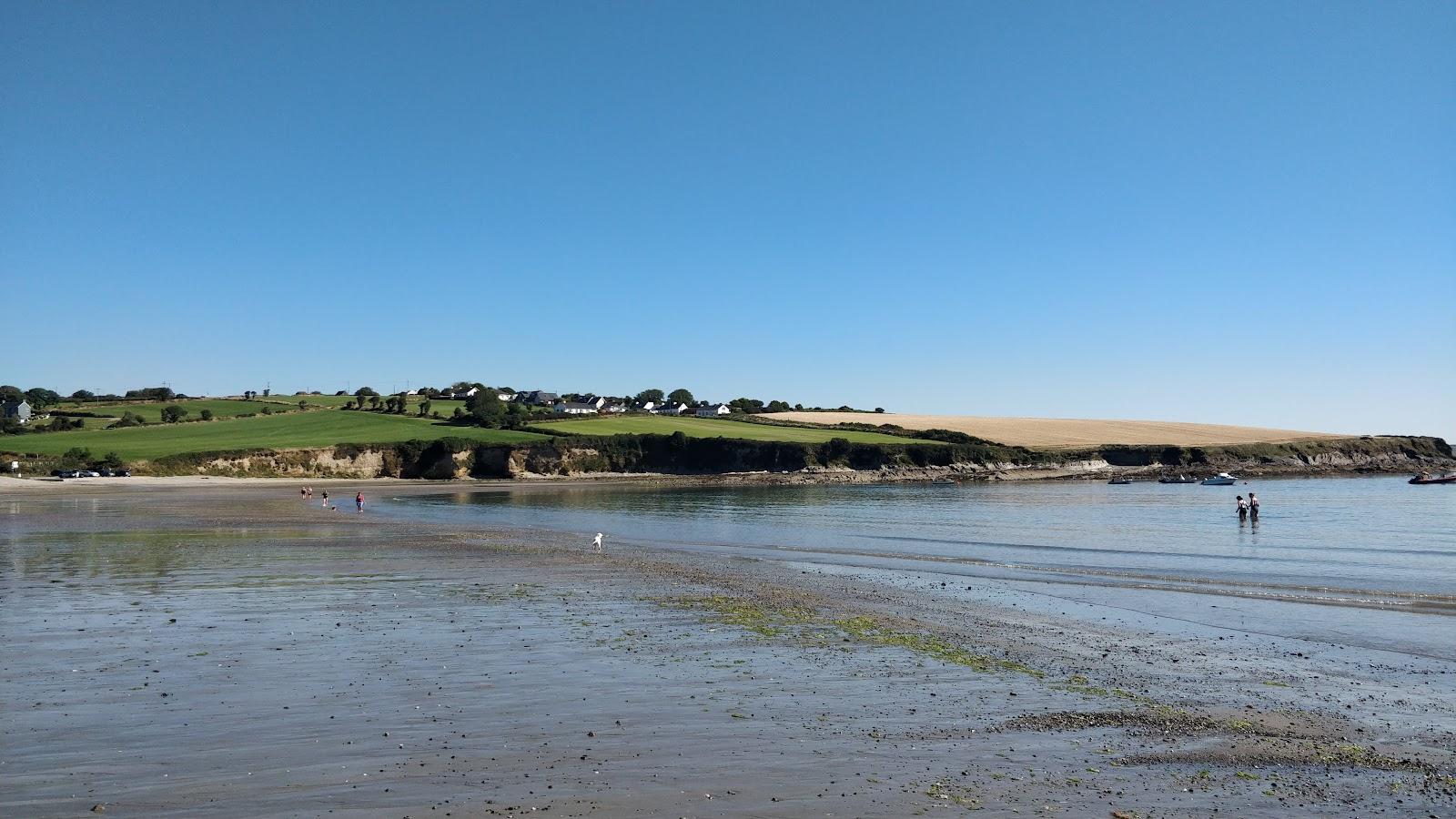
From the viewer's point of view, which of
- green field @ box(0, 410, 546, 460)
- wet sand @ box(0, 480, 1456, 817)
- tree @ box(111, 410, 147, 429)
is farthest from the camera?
tree @ box(111, 410, 147, 429)

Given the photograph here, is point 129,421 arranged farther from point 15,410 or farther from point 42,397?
point 42,397

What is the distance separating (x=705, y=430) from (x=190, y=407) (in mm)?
71309

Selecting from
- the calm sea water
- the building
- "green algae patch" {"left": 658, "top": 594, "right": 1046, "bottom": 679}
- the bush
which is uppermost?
the building

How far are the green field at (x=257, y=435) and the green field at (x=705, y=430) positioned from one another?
305 inches

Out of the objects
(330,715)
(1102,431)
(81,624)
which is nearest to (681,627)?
(330,715)

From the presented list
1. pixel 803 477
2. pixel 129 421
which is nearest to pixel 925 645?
pixel 803 477

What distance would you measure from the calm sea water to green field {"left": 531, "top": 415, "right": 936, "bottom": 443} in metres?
28.5

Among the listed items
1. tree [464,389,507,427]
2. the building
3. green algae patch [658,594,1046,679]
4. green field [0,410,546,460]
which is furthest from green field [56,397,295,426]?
green algae patch [658,594,1046,679]

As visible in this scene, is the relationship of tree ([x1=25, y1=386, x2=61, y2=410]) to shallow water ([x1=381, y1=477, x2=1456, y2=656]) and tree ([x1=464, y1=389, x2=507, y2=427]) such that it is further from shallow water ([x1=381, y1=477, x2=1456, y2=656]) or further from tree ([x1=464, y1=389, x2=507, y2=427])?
shallow water ([x1=381, y1=477, x2=1456, y2=656])

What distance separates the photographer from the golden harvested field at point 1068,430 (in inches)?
4850

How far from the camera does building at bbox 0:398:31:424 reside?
117750 millimetres

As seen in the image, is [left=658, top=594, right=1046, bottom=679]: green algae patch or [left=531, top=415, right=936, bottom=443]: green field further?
[left=531, top=415, right=936, bottom=443]: green field

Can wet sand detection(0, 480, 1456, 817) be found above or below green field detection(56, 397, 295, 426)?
below

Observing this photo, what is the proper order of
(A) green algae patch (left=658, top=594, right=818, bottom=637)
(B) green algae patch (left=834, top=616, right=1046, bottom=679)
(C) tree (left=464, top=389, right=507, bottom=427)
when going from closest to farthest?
1. (B) green algae patch (left=834, top=616, right=1046, bottom=679)
2. (A) green algae patch (left=658, top=594, right=818, bottom=637)
3. (C) tree (left=464, top=389, right=507, bottom=427)
